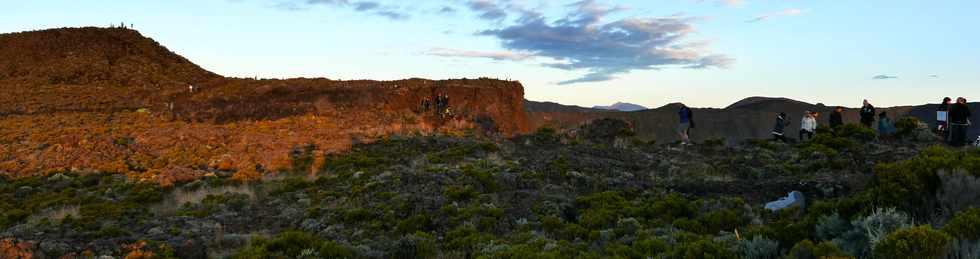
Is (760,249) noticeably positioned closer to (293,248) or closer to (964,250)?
(964,250)

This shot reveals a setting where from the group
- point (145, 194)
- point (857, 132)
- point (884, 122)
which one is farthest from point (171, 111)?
point (884, 122)

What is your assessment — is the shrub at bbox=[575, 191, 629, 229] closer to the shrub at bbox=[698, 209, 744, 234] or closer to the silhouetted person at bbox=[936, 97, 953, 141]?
the shrub at bbox=[698, 209, 744, 234]

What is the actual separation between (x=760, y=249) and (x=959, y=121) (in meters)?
14.3

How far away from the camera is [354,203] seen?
39.6ft

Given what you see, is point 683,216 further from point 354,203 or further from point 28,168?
point 28,168

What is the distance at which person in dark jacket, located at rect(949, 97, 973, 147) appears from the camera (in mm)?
16564

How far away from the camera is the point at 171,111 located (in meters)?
33.2

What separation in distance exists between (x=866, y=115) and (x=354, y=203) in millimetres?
16870

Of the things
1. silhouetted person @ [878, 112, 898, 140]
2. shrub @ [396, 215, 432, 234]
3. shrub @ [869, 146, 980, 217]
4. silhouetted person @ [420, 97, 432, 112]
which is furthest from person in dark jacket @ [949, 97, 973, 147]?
silhouetted person @ [420, 97, 432, 112]

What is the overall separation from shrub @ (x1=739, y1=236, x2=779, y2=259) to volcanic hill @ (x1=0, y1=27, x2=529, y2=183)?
14.4 meters

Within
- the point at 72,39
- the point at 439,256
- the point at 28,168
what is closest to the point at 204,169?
the point at 28,168

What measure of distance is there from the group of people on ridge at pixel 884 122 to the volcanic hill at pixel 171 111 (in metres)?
12.2

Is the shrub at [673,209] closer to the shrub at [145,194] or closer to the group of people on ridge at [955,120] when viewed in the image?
the group of people on ridge at [955,120]

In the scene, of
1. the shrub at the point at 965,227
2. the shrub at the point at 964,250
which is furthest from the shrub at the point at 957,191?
the shrub at the point at 964,250
